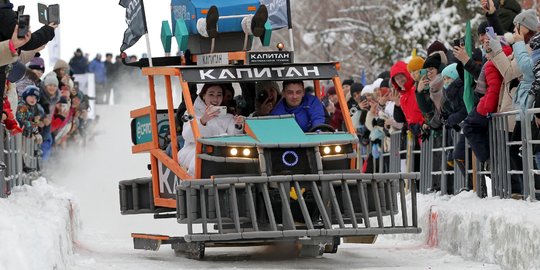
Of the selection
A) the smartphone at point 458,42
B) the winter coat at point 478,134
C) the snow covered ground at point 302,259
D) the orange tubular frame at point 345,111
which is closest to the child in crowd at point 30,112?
the snow covered ground at point 302,259

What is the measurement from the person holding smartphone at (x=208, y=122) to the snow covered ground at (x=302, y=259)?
1124mm

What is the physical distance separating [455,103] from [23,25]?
5714 mm

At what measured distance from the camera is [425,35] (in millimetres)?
47156

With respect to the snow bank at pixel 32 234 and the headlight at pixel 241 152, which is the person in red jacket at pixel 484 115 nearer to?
the headlight at pixel 241 152

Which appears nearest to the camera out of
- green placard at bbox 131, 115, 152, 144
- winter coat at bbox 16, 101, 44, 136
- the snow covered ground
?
the snow covered ground

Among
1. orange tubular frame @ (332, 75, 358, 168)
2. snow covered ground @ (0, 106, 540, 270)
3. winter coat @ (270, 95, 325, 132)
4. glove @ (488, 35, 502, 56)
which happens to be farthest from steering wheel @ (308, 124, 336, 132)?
glove @ (488, 35, 502, 56)

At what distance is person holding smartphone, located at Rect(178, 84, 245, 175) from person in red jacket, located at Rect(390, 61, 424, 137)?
4.24 m

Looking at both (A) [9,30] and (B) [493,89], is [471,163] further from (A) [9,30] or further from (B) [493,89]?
(A) [9,30]

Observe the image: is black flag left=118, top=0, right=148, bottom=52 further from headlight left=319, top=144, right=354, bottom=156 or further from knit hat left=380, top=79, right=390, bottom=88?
knit hat left=380, top=79, right=390, bottom=88

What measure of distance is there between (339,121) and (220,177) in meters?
8.88

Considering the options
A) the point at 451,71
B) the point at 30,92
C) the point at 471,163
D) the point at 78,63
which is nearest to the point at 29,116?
the point at 30,92

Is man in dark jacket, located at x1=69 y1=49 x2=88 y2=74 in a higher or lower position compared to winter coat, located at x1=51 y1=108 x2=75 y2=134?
higher

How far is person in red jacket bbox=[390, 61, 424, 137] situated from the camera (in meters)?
19.3

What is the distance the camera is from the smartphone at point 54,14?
48.4 feet
